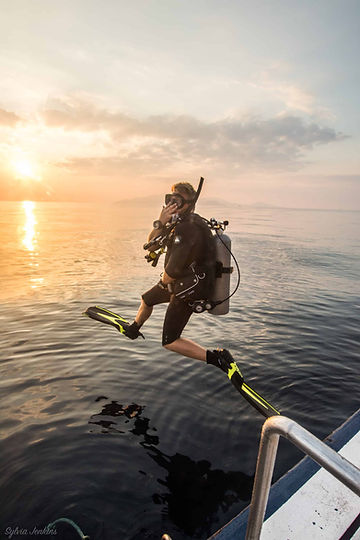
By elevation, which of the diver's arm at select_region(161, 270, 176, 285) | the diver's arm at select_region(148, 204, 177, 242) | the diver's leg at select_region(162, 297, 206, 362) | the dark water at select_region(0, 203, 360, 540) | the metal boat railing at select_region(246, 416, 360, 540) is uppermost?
the diver's arm at select_region(148, 204, 177, 242)

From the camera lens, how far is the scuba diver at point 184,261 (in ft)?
14.9

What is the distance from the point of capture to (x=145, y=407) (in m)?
4.36

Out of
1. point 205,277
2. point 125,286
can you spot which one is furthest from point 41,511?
point 125,286

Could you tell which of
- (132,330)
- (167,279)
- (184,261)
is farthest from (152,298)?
(184,261)

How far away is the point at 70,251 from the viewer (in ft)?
64.3

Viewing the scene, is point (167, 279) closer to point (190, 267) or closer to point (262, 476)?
point (190, 267)

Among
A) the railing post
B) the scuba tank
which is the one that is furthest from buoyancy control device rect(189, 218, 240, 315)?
the railing post

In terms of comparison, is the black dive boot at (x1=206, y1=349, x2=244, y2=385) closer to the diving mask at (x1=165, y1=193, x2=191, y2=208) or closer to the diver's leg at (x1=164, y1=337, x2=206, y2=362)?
the diver's leg at (x1=164, y1=337, x2=206, y2=362)

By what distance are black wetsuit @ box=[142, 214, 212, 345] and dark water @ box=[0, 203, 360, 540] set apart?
3.15 ft

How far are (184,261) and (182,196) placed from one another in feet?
3.37

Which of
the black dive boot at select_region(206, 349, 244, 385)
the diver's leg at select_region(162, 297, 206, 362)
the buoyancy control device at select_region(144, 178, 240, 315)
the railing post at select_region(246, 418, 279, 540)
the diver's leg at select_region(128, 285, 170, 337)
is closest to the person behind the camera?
the railing post at select_region(246, 418, 279, 540)

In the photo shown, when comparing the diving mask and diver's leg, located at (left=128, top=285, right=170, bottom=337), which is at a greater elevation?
the diving mask

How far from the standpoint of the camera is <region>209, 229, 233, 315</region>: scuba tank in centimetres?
477

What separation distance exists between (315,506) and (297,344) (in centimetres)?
455
